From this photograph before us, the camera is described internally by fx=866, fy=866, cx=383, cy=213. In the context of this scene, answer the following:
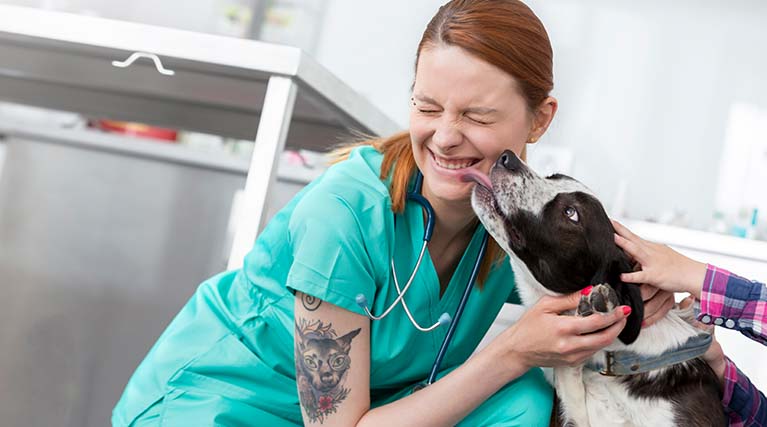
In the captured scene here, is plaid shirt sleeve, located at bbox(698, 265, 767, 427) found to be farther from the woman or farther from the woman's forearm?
the woman's forearm

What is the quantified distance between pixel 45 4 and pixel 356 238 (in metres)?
2.49

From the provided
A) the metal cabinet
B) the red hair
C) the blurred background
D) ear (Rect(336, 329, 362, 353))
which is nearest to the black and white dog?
the red hair

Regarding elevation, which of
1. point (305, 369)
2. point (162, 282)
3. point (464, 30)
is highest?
point (464, 30)

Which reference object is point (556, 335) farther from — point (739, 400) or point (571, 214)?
point (739, 400)

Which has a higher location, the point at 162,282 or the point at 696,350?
the point at 696,350

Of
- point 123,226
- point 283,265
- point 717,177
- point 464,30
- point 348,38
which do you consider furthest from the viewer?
point 348,38

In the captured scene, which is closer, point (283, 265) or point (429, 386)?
point (429, 386)

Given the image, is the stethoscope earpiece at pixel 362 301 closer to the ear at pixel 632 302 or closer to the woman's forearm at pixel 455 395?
the woman's forearm at pixel 455 395

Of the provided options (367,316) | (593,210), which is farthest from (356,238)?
(593,210)

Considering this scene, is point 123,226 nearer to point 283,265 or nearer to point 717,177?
point 283,265

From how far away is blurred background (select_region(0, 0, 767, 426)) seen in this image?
277 centimetres

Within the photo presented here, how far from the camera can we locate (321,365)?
4.21 feet

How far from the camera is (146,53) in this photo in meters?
1.57

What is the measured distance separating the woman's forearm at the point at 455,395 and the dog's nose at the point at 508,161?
0.91 ft
